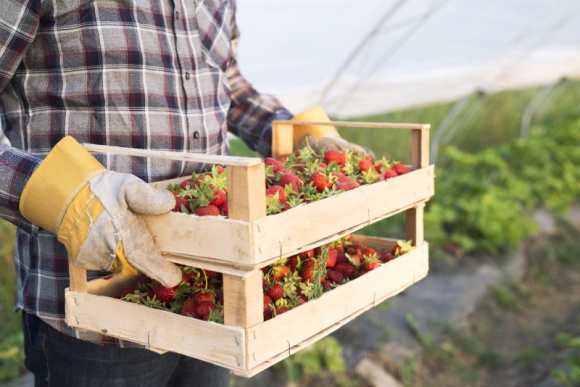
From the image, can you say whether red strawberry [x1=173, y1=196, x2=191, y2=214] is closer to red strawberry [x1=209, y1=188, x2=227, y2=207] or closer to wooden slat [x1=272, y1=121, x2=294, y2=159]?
red strawberry [x1=209, y1=188, x2=227, y2=207]

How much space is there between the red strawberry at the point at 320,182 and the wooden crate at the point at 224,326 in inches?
8.2

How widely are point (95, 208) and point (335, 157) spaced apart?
681 millimetres

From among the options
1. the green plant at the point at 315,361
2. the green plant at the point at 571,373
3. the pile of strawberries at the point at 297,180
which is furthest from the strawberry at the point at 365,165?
the green plant at the point at 571,373

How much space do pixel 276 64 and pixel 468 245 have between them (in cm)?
216

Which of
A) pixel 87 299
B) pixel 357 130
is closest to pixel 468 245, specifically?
pixel 357 130

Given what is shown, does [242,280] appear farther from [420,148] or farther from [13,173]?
[420,148]

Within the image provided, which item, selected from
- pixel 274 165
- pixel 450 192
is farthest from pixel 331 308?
pixel 450 192

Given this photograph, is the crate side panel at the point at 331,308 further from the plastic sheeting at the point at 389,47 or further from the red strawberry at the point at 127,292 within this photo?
the plastic sheeting at the point at 389,47

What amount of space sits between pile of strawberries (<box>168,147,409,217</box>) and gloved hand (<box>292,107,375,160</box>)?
1.4 inches

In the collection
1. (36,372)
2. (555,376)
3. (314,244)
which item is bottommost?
(555,376)

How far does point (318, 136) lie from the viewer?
1842mm

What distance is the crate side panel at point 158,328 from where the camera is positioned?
1.17 metres

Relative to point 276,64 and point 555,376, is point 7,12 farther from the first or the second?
point 555,376

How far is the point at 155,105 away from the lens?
57.5 inches
